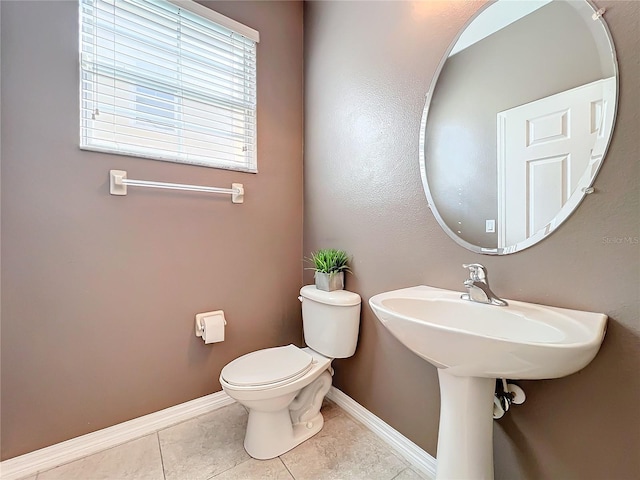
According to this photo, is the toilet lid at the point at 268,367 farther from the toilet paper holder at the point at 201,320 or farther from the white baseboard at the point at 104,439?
the white baseboard at the point at 104,439

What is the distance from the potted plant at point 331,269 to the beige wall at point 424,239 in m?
0.07

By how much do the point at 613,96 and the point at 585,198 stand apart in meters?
0.28

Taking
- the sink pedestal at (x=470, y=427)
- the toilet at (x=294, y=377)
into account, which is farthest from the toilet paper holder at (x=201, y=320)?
the sink pedestal at (x=470, y=427)

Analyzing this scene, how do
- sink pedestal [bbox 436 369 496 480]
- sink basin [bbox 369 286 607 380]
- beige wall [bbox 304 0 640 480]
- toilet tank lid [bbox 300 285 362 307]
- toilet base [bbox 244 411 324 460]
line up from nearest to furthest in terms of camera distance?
sink basin [bbox 369 286 607 380] → beige wall [bbox 304 0 640 480] → sink pedestal [bbox 436 369 496 480] → toilet base [bbox 244 411 324 460] → toilet tank lid [bbox 300 285 362 307]

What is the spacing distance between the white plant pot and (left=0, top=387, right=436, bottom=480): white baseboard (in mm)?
666

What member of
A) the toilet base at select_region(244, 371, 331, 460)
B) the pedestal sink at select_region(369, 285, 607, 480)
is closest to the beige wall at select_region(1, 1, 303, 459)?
the toilet base at select_region(244, 371, 331, 460)

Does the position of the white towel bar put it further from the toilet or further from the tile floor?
the tile floor

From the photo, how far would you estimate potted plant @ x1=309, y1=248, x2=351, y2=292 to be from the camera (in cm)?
154

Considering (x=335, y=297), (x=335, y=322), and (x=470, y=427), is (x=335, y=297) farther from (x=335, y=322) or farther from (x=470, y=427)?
(x=470, y=427)

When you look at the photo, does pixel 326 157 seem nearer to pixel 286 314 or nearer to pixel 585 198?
pixel 286 314

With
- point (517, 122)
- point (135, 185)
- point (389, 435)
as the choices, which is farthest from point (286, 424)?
point (517, 122)

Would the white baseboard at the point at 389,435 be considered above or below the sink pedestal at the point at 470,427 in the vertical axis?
below

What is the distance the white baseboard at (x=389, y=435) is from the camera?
120 centimetres

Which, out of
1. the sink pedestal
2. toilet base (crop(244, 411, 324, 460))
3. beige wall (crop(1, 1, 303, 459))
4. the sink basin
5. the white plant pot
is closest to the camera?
the sink basin
